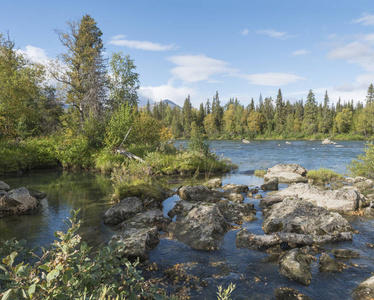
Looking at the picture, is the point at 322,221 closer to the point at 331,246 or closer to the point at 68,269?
the point at 331,246

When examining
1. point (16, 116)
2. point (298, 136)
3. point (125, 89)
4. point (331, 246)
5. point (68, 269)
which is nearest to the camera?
point (68, 269)

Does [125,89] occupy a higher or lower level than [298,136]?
higher

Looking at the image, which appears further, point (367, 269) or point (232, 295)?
point (367, 269)

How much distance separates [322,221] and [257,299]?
4.52 meters

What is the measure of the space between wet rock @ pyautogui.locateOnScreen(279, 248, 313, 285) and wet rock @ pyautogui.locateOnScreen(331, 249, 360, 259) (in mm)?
817

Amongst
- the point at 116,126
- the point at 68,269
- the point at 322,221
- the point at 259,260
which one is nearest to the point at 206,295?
the point at 259,260

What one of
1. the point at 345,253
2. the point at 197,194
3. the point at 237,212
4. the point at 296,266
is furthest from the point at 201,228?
the point at 197,194

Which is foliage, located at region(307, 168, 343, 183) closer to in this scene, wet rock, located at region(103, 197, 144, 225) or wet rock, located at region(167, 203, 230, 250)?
wet rock, located at region(167, 203, 230, 250)

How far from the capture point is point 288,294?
4.89 meters

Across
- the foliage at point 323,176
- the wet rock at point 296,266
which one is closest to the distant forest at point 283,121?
the foliage at point 323,176

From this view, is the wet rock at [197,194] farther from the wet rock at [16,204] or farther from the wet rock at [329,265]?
the wet rock at [16,204]

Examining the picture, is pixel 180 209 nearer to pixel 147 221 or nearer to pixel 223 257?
pixel 147 221

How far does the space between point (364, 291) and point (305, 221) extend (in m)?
3.37

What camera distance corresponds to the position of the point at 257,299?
4801mm
